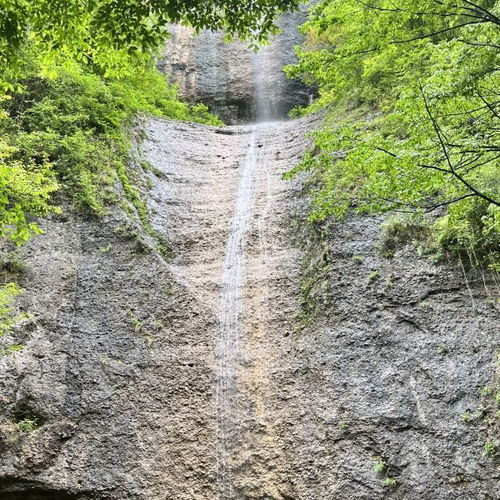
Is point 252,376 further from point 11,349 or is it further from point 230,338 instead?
point 11,349

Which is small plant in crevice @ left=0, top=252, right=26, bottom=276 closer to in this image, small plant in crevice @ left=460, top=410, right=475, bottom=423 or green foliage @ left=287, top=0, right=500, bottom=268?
green foliage @ left=287, top=0, right=500, bottom=268

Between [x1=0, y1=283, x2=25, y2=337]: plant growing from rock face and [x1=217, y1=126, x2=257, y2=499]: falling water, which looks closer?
[x1=0, y1=283, x2=25, y2=337]: plant growing from rock face

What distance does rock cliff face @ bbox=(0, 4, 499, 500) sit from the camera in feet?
19.0

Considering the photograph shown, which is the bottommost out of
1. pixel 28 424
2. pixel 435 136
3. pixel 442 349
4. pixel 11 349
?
pixel 28 424

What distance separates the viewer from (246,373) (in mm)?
7363

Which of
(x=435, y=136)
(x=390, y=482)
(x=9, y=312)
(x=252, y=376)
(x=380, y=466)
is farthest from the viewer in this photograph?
(x=252, y=376)

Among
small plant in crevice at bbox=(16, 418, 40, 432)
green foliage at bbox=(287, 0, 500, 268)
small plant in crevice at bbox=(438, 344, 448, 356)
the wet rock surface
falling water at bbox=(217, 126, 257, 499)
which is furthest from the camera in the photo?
falling water at bbox=(217, 126, 257, 499)

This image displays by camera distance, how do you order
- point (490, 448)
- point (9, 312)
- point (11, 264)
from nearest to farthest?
1. point (490, 448)
2. point (9, 312)
3. point (11, 264)

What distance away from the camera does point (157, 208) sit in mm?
11000

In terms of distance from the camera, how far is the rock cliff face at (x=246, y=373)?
580 centimetres

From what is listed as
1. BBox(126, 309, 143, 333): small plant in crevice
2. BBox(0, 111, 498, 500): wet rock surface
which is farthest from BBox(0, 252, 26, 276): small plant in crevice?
BBox(126, 309, 143, 333): small plant in crevice

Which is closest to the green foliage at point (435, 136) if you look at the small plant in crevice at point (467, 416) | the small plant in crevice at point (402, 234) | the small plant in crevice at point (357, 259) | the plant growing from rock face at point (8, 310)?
the small plant in crevice at point (402, 234)

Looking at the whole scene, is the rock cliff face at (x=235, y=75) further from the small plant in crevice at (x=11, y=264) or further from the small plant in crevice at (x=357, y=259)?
the small plant in crevice at (x=11, y=264)

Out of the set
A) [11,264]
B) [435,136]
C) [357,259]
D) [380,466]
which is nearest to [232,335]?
[357,259]
